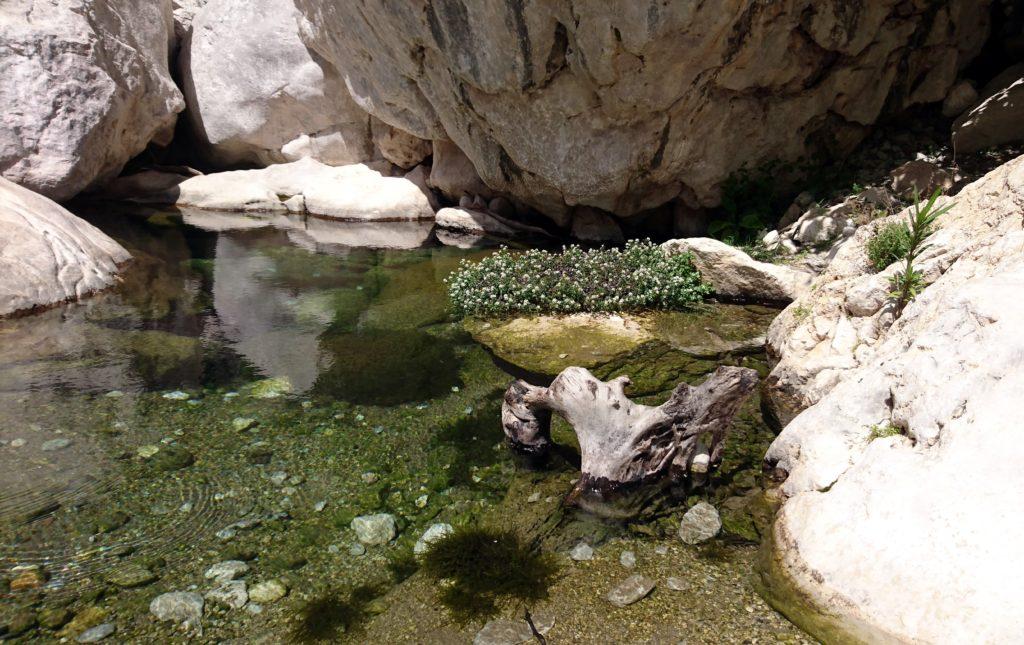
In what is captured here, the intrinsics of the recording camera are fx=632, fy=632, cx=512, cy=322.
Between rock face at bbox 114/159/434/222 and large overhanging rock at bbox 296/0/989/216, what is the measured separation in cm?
546

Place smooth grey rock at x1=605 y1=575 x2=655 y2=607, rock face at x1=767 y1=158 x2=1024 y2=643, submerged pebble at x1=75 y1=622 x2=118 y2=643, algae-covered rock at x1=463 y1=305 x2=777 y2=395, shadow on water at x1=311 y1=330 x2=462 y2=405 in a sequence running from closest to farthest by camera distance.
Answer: rock face at x1=767 y1=158 x2=1024 y2=643 < submerged pebble at x1=75 y1=622 x2=118 y2=643 < smooth grey rock at x1=605 y1=575 x2=655 y2=607 < shadow on water at x1=311 y1=330 x2=462 y2=405 < algae-covered rock at x1=463 y1=305 x2=777 y2=395

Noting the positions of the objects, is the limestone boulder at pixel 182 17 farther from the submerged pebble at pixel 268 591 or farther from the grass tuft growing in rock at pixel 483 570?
the grass tuft growing in rock at pixel 483 570

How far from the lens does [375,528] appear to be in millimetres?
4598

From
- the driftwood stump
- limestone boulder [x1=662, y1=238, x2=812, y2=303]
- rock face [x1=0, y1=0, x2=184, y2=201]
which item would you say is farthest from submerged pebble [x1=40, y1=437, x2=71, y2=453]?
rock face [x1=0, y1=0, x2=184, y2=201]

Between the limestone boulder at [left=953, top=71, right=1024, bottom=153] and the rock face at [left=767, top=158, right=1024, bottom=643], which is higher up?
the limestone boulder at [left=953, top=71, right=1024, bottom=153]

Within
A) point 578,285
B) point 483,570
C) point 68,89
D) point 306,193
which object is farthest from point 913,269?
point 68,89

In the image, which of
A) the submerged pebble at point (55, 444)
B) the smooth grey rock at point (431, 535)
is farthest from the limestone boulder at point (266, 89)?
the smooth grey rock at point (431, 535)

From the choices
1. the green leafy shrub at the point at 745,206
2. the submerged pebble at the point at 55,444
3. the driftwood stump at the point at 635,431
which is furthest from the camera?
the green leafy shrub at the point at 745,206

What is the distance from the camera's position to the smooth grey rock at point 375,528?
448 cm

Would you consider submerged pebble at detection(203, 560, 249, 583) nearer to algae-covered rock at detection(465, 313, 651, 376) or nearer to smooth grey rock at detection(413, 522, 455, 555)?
smooth grey rock at detection(413, 522, 455, 555)

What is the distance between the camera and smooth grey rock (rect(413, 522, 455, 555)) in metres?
4.39

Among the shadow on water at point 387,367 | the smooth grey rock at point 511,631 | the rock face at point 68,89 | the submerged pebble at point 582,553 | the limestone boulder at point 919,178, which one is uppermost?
the rock face at point 68,89

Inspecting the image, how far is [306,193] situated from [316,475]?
16.6 metres

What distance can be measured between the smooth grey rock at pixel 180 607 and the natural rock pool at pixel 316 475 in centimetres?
4
